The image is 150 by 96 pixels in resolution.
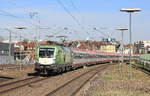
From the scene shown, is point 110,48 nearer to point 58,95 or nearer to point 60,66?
point 60,66

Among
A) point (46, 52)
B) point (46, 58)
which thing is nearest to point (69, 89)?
point (46, 58)

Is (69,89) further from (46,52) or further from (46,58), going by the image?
(46,52)

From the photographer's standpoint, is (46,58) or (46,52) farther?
(46,52)

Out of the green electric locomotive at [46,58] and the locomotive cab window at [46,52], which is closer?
the green electric locomotive at [46,58]

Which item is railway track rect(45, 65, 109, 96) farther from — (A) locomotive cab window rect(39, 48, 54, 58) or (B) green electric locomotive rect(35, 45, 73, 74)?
(A) locomotive cab window rect(39, 48, 54, 58)

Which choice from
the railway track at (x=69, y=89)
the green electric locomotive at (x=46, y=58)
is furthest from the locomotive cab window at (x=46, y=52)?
the railway track at (x=69, y=89)

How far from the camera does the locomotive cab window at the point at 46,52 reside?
129ft

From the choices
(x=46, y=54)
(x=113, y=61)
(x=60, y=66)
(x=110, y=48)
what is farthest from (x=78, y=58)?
(x=110, y=48)

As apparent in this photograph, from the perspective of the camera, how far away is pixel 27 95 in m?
A: 21.2

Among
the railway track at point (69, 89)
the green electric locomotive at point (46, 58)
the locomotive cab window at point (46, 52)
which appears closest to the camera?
the railway track at point (69, 89)

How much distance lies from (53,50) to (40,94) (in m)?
18.0

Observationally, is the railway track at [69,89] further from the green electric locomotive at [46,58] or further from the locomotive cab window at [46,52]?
the locomotive cab window at [46,52]

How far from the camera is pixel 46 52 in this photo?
39656mm

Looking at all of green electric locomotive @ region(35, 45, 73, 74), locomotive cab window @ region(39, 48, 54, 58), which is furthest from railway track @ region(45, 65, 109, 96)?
locomotive cab window @ region(39, 48, 54, 58)
